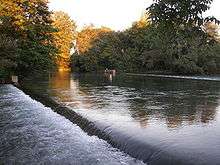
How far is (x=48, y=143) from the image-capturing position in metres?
9.73

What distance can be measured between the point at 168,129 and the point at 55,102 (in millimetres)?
7609

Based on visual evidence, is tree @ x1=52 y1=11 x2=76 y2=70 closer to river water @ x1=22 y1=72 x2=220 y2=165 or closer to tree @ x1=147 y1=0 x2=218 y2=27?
river water @ x1=22 y1=72 x2=220 y2=165

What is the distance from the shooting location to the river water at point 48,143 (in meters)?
8.25

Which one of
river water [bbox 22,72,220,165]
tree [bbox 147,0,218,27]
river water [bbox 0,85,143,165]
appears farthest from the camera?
river water [bbox 0,85,143,165]

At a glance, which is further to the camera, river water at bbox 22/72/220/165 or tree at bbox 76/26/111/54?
tree at bbox 76/26/111/54

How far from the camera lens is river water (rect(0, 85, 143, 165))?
8.25 meters

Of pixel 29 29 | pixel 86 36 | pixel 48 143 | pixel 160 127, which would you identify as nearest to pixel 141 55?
pixel 86 36

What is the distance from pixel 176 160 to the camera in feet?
24.8

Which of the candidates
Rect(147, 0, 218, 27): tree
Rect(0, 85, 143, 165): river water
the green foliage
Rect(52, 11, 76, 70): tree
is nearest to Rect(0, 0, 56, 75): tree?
the green foliage

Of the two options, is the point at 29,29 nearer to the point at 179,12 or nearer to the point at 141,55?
the point at 179,12

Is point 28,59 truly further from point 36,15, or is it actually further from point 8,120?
point 8,120

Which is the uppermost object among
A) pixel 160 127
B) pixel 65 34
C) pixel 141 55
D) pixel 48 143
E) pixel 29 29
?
pixel 65 34

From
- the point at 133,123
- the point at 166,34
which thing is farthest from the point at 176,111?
the point at 166,34

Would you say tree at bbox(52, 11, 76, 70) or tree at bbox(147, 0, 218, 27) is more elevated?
tree at bbox(52, 11, 76, 70)
